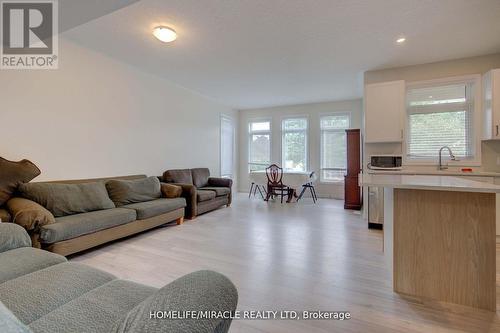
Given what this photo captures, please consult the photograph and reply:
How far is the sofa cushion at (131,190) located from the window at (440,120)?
4.38 metres

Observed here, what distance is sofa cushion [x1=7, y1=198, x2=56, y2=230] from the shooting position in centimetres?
219

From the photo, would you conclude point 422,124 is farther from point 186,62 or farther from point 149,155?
point 149,155

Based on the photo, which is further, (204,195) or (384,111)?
(204,195)

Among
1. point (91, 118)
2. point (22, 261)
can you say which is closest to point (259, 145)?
point (91, 118)

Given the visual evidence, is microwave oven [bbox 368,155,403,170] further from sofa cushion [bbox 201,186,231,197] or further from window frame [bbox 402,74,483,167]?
sofa cushion [bbox 201,186,231,197]

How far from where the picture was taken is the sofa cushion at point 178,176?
464cm

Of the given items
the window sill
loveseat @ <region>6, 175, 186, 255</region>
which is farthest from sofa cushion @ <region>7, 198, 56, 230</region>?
the window sill

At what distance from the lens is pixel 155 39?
10.3 ft

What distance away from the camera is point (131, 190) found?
3.59 metres

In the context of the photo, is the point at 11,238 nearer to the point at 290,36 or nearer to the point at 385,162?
the point at 290,36

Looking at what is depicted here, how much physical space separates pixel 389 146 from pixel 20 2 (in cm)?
523

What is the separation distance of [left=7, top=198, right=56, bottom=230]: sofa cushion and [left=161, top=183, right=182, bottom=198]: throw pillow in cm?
183

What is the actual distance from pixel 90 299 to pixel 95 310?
10cm

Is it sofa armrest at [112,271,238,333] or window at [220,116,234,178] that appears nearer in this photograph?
sofa armrest at [112,271,238,333]
